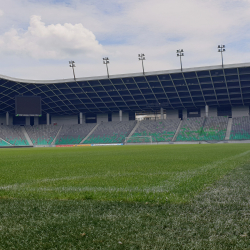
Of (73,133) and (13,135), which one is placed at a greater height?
(73,133)

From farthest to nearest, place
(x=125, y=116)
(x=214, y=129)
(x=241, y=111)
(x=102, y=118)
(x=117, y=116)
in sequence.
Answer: (x=102, y=118), (x=117, y=116), (x=125, y=116), (x=241, y=111), (x=214, y=129)

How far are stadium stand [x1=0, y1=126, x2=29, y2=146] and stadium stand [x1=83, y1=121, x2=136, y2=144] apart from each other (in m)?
13.8

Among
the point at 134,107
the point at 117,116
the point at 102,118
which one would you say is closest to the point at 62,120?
the point at 102,118

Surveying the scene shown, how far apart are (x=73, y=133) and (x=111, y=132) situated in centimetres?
911

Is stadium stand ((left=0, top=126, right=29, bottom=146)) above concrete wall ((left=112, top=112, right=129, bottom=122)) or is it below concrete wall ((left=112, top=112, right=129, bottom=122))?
below

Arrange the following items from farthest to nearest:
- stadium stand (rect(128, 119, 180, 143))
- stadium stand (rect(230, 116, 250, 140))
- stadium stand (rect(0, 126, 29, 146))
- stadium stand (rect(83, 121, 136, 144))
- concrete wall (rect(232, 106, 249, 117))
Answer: stadium stand (rect(0, 126, 29, 146)) < stadium stand (rect(83, 121, 136, 144)) < concrete wall (rect(232, 106, 249, 117)) < stadium stand (rect(128, 119, 180, 143)) < stadium stand (rect(230, 116, 250, 140))

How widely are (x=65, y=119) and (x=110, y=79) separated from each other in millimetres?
22146

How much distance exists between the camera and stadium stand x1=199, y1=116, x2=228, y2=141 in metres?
54.4

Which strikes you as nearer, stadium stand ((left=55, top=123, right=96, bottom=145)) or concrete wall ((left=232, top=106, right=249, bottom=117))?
concrete wall ((left=232, top=106, right=249, bottom=117))

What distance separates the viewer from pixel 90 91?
58625 mm

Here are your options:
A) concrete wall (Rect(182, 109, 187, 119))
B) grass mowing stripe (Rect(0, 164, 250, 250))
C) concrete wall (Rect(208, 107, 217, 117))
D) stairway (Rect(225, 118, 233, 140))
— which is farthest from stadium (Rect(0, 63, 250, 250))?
concrete wall (Rect(182, 109, 187, 119))

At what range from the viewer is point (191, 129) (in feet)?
191

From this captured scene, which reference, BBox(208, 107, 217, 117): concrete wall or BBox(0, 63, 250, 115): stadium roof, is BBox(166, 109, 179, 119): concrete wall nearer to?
BBox(0, 63, 250, 115): stadium roof

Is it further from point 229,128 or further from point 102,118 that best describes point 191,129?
point 102,118
